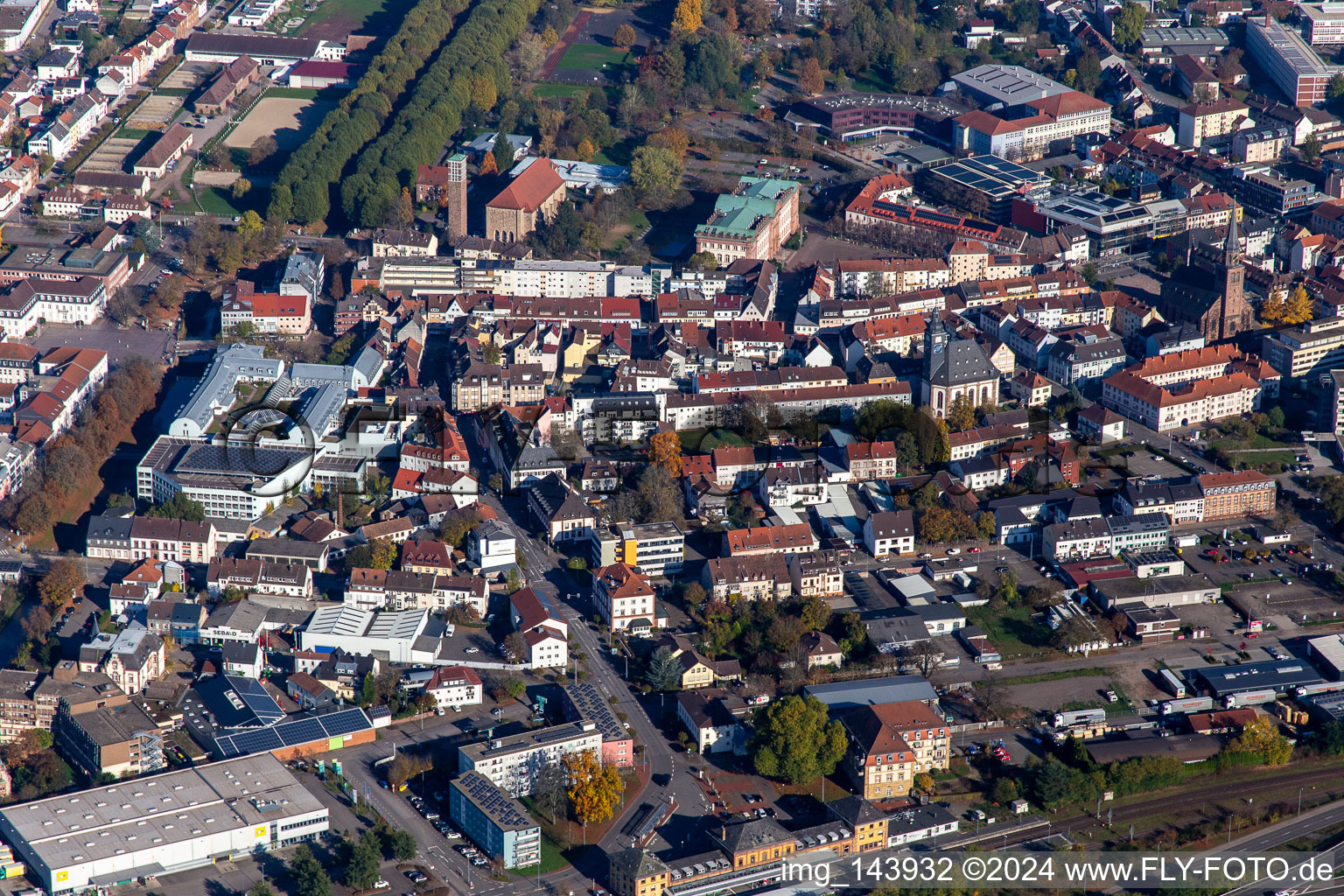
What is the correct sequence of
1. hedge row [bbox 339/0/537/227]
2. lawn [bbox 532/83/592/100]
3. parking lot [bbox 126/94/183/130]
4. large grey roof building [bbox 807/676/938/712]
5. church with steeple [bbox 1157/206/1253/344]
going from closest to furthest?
large grey roof building [bbox 807/676/938/712] → church with steeple [bbox 1157/206/1253/344] → hedge row [bbox 339/0/537/227] → parking lot [bbox 126/94/183/130] → lawn [bbox 532/83/592/100]

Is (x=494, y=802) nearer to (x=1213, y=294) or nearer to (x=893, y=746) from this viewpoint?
(x=893, y=746)

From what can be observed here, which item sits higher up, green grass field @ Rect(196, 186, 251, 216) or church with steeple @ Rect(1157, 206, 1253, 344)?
green grass field @ Rect(196, 186, 251, 216)

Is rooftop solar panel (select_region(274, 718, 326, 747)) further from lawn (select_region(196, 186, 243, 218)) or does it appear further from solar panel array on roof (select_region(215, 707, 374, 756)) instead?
lawn (select_region(196, 186, 243, 218))

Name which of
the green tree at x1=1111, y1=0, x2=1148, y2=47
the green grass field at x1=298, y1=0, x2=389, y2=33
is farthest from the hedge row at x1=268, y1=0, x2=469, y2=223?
the green tree at x1=1111, y1=0, x2=1148, y2=47

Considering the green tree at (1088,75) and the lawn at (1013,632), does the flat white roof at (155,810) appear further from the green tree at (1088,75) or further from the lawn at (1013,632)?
the green tree at (1088,75)

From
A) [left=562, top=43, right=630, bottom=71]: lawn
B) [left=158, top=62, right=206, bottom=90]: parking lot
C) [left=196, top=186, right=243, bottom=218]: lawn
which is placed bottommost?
[left=196, top=186, right=243, bottom=218]: lawn

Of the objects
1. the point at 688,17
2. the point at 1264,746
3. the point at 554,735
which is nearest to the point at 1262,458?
the point at 1264,746

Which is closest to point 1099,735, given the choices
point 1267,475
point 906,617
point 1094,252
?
point 906,617
